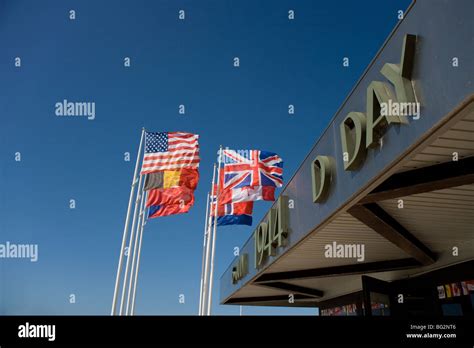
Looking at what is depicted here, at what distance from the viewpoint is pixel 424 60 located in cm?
394

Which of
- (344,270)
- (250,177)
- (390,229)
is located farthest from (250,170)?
(390,229)

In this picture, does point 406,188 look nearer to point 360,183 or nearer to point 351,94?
point 360,183

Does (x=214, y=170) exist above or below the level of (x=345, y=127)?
above

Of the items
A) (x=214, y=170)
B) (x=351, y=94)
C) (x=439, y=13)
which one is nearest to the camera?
(x=439, y=13)

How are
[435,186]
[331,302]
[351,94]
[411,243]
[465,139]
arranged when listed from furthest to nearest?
1. [331,302]
2. [411,243]
3. [351,94]
4. [435,186]
5. [465,139]

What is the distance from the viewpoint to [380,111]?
4586 millimetres

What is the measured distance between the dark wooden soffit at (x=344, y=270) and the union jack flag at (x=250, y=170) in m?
4.64

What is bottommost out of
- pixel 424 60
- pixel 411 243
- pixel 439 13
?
pixel 411 243

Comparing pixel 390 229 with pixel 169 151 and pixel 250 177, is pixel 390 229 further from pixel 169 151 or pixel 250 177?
pixel 169 151

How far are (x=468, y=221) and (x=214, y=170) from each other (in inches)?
616

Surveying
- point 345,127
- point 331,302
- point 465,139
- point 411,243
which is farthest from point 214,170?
point 465,139

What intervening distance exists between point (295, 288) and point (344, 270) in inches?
212

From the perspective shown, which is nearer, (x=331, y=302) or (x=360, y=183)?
(x=360, y=183)

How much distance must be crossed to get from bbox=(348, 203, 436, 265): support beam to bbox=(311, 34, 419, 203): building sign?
2.59 feet
